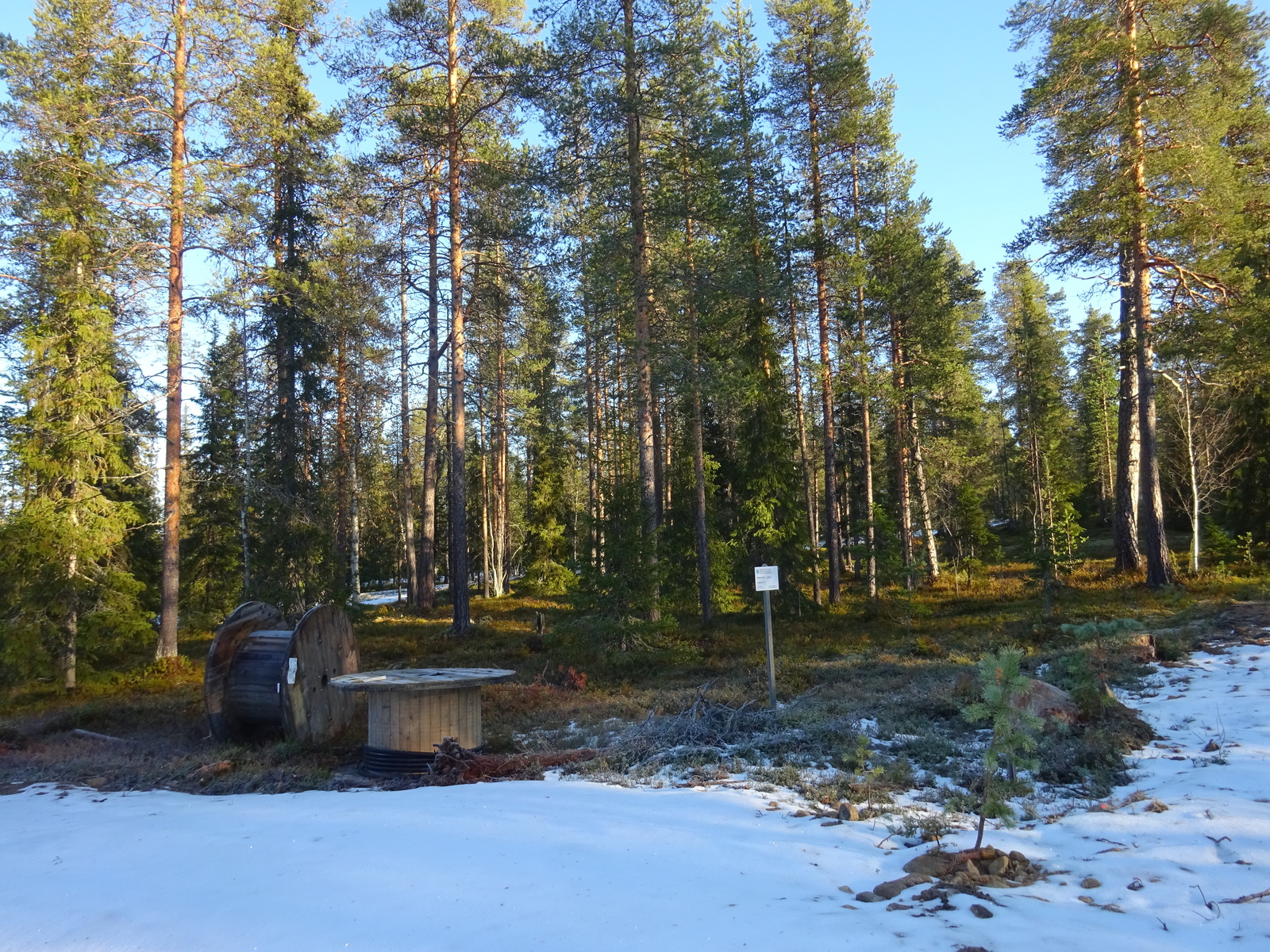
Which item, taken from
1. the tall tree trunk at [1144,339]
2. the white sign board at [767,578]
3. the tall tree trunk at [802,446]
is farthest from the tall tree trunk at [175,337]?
the tall tree trunk at [1144,339]

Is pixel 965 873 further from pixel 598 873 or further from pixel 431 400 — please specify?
pixel 431 400

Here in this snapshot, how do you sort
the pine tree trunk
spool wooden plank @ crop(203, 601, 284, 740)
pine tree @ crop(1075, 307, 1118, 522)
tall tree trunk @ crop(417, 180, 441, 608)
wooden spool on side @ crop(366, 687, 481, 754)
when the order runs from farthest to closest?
pine tree @ crop(1075, 307, 1118, 522) < the pine tree trunk < tall tree trunk @ crop(417, 180, 441, 608) < spool wooden plank @ crop(203, 601, 284, 740) < wooden spool on side @ crop(366, 687, 481, 754)

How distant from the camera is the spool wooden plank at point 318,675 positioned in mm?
9305

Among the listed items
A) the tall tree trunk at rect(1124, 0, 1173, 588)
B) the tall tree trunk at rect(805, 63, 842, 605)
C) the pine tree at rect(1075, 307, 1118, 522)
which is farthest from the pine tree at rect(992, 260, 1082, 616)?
the tall tree trunk at rect(1124, 0, 1173, 588)

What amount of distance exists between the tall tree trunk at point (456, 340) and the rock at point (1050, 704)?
526 inches

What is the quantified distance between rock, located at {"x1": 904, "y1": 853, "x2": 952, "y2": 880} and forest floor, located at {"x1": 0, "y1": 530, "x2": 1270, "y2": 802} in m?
1.51

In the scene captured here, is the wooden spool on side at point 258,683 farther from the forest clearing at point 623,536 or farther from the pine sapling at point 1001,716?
the pine sapling at point 1001,716

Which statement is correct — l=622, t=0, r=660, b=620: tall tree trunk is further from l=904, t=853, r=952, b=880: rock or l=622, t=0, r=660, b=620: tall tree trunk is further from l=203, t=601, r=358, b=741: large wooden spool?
l=904, t=853, r=952, b=880: rock

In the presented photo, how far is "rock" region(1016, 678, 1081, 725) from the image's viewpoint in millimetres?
7566

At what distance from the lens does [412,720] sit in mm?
8336

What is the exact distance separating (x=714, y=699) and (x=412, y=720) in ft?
13.9

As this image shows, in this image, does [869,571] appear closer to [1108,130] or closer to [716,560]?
[716,560]

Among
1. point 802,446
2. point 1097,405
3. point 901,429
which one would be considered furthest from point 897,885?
point 1097,405

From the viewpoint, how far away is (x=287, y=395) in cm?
1980
